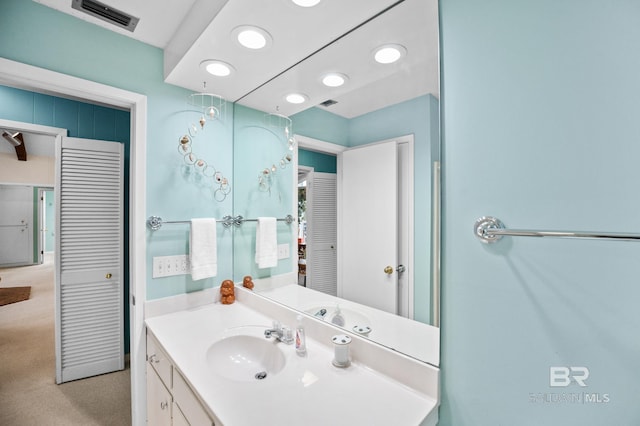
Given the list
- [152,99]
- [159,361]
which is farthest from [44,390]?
[152,99]

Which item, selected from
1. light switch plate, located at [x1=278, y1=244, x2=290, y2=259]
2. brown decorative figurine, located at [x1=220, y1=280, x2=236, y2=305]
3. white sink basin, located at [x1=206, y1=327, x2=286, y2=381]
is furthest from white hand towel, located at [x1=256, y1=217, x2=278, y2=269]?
white sink basin, located at [x1=206, y1=327, x2=286, y2=381]

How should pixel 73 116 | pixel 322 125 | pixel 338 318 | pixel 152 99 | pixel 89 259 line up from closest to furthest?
pixel 338 318
pixel 322 125
pixel 152 99
pixel 89 259
pixel 73 116

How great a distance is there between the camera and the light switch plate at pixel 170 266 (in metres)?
1.61

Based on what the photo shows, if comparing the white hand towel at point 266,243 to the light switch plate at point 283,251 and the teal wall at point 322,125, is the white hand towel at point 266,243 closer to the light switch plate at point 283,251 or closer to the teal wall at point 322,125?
the light switch plate at point 283,251

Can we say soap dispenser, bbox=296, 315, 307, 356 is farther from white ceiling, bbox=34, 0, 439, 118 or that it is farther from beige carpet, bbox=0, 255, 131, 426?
beige carpet, bbox=0, 255, 131, 426

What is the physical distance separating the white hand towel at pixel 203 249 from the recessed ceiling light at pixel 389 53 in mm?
1309

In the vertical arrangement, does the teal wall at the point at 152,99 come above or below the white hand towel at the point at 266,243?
above

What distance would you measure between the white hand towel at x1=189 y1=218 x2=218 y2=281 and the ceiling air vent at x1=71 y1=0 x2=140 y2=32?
109 cm

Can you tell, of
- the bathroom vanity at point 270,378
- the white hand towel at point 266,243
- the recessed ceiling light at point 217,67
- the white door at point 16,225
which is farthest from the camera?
the white door at point 16,225

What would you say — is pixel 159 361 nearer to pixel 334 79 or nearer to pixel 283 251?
pixel 283 251

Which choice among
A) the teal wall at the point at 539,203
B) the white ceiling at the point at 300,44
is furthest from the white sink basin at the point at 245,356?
the white ceiling at the point at 300,44

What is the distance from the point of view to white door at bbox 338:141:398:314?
1072 millimetres

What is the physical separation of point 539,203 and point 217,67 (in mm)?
1576

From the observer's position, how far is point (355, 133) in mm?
1168
